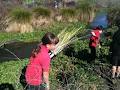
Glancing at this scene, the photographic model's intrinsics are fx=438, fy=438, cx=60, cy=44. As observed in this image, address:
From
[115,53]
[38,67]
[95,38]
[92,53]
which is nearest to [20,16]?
[95,38]

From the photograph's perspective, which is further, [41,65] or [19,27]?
[19,27]

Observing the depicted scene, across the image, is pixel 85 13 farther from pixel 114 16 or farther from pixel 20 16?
pixel 20 16

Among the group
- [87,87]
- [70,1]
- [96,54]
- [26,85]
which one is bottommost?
[70,1]

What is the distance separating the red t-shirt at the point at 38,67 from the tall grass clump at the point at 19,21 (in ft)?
57.0

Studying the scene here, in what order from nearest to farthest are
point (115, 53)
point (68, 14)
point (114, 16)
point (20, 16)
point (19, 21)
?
1. point (115, 53)
2. point (19, 21)
3. point (20, 16)
4. point (114, 16)
5. point (68, 14)

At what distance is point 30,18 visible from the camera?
1044 inches

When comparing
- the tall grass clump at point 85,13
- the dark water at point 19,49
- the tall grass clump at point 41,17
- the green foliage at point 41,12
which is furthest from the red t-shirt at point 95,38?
the tall grass clump at point 85,13

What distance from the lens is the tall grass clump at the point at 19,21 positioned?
998 inches

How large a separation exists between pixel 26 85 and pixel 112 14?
67.9 ft

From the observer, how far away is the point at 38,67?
7801 millimetres

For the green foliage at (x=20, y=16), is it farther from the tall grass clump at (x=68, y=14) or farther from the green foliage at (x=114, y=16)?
the green foliage at (x=114, y=16)

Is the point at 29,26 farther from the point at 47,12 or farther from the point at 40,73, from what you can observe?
the point at 40,73

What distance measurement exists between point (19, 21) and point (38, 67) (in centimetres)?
1834

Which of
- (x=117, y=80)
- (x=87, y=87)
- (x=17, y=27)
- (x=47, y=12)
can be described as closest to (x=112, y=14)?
(x=47, y=12)
